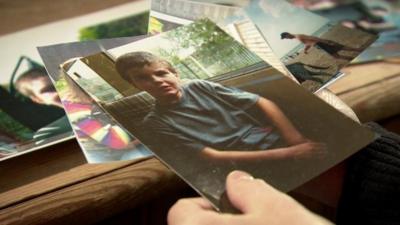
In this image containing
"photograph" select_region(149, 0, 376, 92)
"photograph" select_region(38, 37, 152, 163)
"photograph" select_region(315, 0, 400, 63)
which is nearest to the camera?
"photograph" select_region(38, 37, 152, 163)

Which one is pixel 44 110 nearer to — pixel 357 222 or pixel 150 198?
pixel 150 198

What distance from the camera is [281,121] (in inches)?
17.8

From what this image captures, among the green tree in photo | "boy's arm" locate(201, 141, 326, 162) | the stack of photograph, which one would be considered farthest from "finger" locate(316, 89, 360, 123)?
the green tree in photo

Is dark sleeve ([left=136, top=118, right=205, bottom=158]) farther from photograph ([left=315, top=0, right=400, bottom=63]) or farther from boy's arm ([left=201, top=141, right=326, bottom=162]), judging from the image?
photograph ([left=315, top=0, right=400, bottom=63])

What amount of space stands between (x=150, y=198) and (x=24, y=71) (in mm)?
224

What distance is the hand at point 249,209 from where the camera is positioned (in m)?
0.35

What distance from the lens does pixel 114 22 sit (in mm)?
688

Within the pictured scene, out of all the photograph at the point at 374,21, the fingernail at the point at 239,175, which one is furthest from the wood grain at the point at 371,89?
the fingernail at the point at 239,175

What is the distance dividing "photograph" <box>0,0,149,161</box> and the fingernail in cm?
19

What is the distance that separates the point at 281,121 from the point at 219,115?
0.06 meters

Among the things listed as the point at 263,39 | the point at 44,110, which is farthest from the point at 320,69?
the point at 44,110

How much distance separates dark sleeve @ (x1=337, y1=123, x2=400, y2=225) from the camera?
458 millimetres

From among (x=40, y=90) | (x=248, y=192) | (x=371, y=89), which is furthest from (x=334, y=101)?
(x=40, y=90)

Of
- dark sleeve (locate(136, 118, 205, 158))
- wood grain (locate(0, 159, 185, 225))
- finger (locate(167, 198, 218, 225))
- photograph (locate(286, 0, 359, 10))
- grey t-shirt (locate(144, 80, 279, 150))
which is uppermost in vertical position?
photograph (locate(286, 0, 359, 10))
